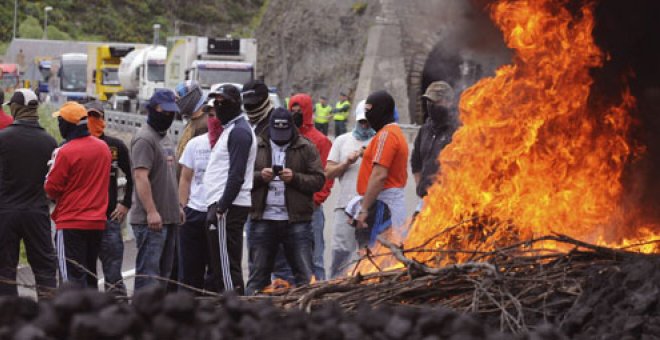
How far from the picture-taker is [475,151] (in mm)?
7598

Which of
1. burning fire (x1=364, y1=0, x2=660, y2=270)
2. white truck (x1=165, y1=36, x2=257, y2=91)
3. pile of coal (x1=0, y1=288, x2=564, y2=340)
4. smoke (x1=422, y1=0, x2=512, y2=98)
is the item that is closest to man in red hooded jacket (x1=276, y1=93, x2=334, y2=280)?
smoke (x1=422, y1=0, x2=512, y2=98)

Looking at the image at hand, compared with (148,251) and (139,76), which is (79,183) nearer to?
(148,251)

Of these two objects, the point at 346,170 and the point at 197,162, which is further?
the point at 346,170

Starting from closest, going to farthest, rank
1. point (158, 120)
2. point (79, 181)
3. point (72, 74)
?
point (79, 181)
point (158, 120)
point (72, 74)

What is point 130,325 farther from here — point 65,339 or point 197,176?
point 197,176

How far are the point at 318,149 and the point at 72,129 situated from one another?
2.66m

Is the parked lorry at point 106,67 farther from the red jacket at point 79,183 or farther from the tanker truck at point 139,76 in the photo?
the red jacket at point 79,183

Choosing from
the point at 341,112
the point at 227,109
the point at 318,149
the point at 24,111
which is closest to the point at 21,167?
the point at 24,111

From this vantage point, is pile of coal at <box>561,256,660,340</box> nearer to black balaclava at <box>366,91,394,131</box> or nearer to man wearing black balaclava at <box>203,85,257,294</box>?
man wearing black balaclava at <box>203,85,257,294</box>

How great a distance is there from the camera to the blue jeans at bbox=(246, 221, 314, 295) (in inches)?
368

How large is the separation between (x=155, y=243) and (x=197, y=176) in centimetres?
75

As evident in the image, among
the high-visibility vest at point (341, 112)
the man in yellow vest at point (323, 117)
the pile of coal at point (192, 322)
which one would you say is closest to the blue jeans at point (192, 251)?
the pile of coal at point (192, 322)

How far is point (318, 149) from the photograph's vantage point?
10.9m

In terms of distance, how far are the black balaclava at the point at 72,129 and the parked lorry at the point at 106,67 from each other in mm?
45628
